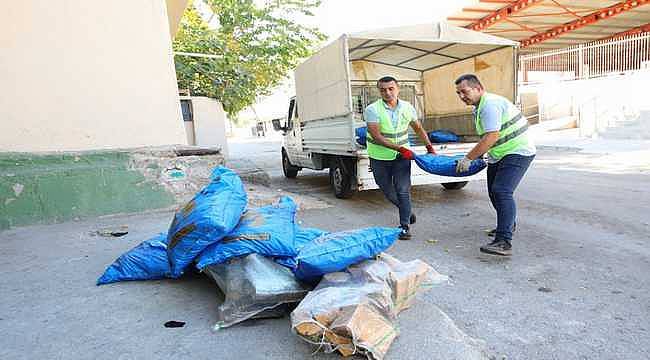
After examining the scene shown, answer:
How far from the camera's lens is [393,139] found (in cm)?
423

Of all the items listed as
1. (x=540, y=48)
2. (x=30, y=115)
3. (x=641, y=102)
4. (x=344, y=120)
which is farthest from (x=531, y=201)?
(x=540, y=48)

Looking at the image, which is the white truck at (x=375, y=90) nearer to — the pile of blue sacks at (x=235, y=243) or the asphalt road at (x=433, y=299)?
the asphalt road at (x=433, y=299)

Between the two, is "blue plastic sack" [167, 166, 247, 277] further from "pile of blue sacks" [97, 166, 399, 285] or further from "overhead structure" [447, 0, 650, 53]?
"overhead structure" [447, 0, 650, 53]

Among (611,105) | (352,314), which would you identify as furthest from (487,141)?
(611,105)

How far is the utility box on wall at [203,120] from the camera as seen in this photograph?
14.7 metres

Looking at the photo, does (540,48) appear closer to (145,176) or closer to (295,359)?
(145,176)

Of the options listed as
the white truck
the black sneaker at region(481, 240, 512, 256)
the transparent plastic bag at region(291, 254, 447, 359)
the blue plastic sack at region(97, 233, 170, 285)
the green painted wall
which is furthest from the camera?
the white truck

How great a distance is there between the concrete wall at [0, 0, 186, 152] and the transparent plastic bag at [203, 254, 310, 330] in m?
3.89

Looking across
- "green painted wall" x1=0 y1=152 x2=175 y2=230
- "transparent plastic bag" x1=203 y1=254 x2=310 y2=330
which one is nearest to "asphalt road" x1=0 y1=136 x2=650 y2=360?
"transparent plastic bag" x1=203 y1=254 x2=310 y2=330

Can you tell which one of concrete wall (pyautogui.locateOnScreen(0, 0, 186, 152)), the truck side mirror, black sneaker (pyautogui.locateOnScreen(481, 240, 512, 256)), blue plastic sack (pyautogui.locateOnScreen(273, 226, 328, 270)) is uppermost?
concrete wall (pyautogui.locateOnScreen(0, 0, 186, 152))

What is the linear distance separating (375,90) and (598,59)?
13366 millimetres

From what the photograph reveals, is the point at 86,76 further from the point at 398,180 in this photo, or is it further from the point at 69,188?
the point at 398,180

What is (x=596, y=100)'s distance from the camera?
1464cm

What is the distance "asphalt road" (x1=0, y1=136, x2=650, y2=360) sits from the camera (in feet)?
6.65
